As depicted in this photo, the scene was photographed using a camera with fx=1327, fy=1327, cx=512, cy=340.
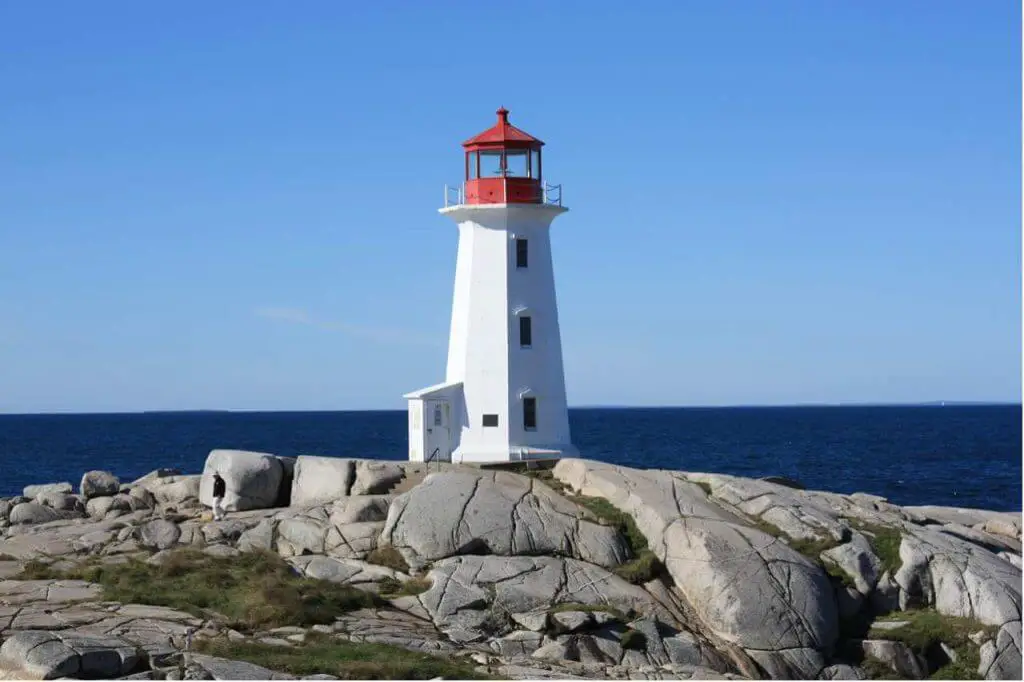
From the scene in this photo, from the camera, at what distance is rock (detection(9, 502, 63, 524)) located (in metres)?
36.8

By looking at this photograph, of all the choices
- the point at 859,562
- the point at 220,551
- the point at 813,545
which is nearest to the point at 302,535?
the point at 220,551

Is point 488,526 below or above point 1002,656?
above

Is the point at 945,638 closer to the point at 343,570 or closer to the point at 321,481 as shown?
the point at 343,570

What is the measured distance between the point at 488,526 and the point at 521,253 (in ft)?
36.0

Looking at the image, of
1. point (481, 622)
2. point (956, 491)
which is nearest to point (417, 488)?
point (481, 622)

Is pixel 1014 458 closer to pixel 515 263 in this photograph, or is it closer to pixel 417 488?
pixel 515 263

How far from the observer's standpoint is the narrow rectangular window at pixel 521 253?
130ft

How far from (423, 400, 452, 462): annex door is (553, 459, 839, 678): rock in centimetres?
723

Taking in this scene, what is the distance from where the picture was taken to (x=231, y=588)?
2828 centimetres

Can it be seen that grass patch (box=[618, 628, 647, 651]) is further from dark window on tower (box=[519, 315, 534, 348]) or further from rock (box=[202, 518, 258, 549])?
dark window on tower (box=[519, 315, 534, 348])

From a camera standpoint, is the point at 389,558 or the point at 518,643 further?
the point at 389,558

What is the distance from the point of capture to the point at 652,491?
33.9 metres

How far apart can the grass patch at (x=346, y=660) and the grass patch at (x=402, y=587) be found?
391 cm

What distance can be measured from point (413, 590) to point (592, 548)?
4618 millimetres
